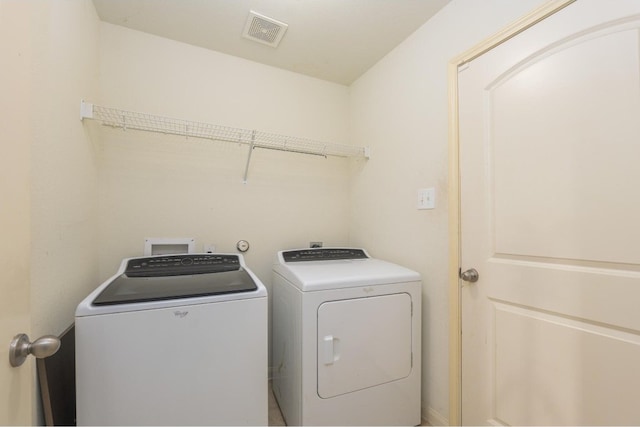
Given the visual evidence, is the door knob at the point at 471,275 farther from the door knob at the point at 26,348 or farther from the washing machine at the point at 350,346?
the door knob at the point at 26,348

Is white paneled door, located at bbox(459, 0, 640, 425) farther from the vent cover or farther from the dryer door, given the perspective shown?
the vent cover

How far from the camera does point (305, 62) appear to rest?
85.0 inches

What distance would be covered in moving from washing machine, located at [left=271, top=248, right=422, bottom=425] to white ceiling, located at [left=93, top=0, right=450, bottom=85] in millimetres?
1635

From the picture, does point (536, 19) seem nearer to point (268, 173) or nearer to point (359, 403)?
point (268, 173)

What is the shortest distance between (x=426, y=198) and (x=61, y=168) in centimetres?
190

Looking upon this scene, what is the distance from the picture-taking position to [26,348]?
0.62m

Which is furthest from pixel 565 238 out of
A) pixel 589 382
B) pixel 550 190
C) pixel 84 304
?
pixel 84 304

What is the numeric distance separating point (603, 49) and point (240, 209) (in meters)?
2.09

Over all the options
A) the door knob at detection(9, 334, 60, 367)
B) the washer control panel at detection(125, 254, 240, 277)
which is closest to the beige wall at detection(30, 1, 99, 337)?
the washer control panel at detection(125, 254, 240, 277)

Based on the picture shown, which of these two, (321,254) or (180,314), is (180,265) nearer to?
(180,314)

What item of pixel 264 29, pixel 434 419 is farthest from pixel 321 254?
pixel 264 29

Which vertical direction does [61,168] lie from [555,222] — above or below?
above

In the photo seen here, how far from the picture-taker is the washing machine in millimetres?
1364

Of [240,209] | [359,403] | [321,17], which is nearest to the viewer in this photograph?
[359,403]
